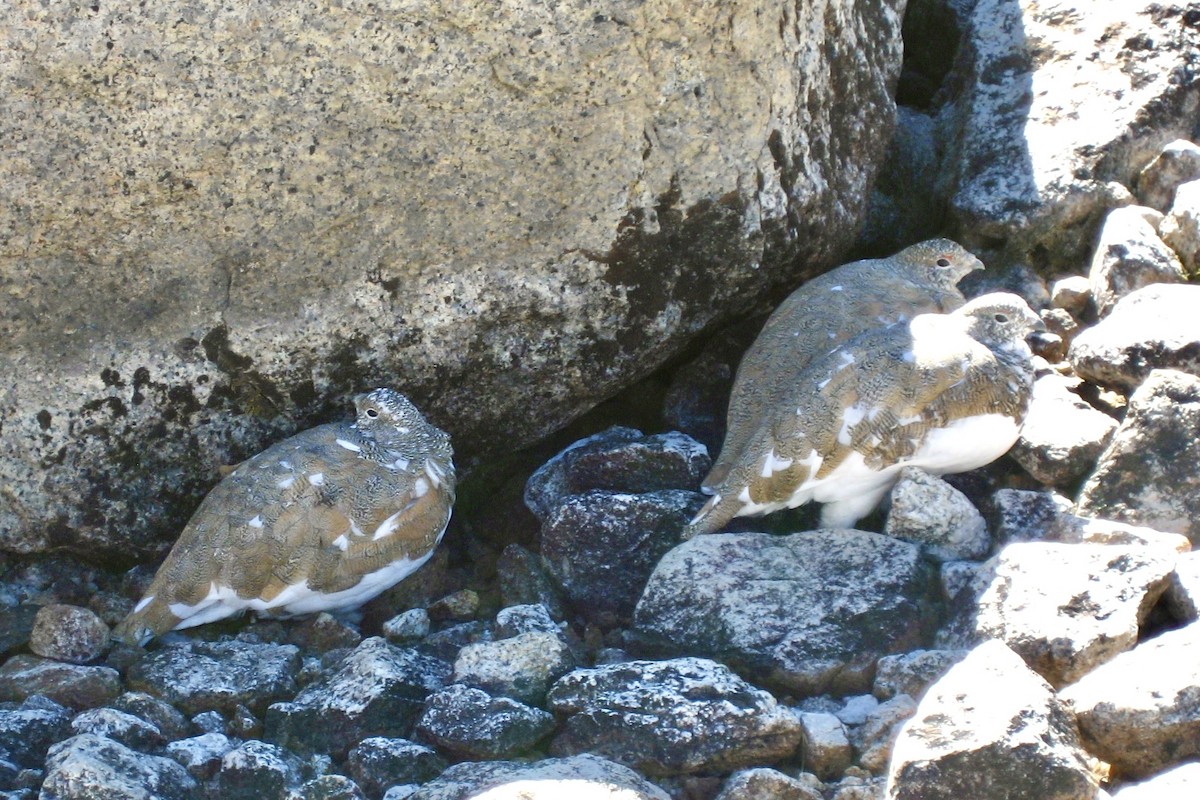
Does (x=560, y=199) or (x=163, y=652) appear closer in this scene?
(x=163, y=652)

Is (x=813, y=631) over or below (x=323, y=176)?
below

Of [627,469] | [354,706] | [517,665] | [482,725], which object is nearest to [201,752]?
[354,706]

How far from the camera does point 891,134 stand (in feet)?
19.1

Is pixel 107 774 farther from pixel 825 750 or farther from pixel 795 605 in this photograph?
pixel 795 605

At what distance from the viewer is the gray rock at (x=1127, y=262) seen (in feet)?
17.5

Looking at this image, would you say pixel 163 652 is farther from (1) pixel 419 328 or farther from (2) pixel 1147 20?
(2) pixel 1147 20

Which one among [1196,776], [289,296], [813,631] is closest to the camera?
[1196,776]

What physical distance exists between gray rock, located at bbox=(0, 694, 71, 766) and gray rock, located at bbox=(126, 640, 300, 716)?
0.28m

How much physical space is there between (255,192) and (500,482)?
145 centimetres

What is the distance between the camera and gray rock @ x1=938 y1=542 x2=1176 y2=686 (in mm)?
3803

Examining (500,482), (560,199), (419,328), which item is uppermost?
(560,199)

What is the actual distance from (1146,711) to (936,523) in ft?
3.70

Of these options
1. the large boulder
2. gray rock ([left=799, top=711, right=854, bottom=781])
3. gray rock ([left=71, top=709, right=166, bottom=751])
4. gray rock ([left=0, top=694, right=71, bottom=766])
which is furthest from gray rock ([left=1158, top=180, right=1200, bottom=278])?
gray rock ([left=0, top=694, right=71, bottom=766])

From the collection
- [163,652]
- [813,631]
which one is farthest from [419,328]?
[813,631]
